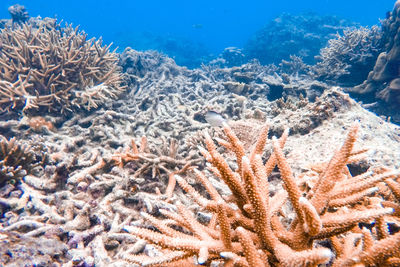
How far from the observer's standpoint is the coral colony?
3.81 feet

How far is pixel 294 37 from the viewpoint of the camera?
2097 centimetres

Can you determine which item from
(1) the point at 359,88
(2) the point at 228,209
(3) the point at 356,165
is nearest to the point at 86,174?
(2) the point at 228,209

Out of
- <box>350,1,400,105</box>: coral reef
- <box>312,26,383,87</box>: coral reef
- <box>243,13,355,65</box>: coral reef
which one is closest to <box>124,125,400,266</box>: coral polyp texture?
<box>350,1,400,105</box>: coral reef

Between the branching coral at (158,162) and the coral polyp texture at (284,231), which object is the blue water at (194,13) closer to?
the branching coral at (158,162)

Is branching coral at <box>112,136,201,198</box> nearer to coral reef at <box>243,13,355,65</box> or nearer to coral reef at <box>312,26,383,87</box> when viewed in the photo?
coral reef at <box>312,26,383,87</box>

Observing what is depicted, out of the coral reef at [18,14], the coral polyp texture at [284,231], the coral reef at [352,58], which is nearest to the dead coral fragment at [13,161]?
the coral polyp texture at [284,231]

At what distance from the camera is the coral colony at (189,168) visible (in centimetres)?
116

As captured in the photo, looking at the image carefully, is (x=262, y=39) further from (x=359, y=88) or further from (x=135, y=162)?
→ (x=135, y=162)

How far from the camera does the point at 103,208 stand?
2.60m

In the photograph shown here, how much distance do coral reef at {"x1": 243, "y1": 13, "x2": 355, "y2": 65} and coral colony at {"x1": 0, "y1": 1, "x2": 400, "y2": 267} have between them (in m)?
12.0

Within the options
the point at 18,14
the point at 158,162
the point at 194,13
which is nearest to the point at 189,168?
the point at 158,162

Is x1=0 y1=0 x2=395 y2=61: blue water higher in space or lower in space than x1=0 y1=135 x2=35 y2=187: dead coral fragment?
higher

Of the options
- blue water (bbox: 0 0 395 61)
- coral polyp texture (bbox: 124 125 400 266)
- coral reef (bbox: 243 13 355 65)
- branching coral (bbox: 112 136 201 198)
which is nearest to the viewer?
coral polyp texture (bbox: 124 125 400 266)

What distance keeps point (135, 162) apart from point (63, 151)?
5.15 feet
